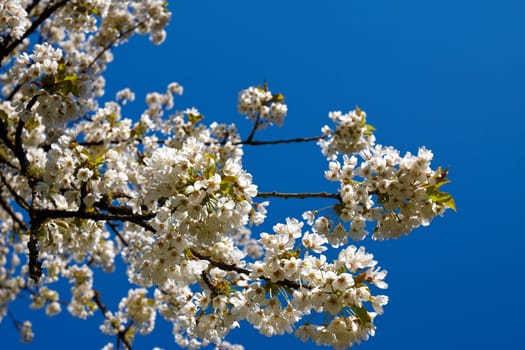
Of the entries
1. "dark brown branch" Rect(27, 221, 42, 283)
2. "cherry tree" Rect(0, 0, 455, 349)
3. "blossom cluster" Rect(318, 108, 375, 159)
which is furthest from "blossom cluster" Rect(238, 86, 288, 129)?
"dark brown branch" Rect(27, 221, 42, 283)

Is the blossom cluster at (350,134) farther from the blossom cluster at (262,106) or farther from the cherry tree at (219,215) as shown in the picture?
the cherry tree at (219,215)

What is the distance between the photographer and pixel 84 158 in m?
3.84

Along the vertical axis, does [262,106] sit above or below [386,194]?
above

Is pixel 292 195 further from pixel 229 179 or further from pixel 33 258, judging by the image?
pixel 33 258

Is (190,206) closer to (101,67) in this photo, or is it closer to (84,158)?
(84,158)

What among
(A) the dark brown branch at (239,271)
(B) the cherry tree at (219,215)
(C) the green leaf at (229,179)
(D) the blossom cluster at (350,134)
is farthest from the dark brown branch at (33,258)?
(D) the blossom cluster at (350,134)

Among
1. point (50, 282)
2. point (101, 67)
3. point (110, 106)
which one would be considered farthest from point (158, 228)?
point (50, 282)

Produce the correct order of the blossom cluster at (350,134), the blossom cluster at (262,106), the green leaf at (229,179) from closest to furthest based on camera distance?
the green leaf at (229,179)
the blossom cluster at (350,134)
the blossom cluster at (262,106)

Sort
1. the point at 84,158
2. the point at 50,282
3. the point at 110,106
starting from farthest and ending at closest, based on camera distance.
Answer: the point at 50,282
the point at 110,106
the point at 84,158

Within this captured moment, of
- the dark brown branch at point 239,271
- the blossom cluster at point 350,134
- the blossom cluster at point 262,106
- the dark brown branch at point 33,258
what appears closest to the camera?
the dark brown branch at point 239,271

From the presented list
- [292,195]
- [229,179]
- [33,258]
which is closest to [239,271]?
[292,195]

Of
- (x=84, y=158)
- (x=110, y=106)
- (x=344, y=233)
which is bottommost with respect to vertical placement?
(x=344, y=233)

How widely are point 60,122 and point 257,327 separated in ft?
8.87

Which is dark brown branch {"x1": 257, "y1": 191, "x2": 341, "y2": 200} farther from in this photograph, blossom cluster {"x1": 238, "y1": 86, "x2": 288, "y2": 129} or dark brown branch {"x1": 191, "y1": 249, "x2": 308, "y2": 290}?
blossom cluster {"x1": 238, "y1": 86, "x2": 288, "y2": 129}
